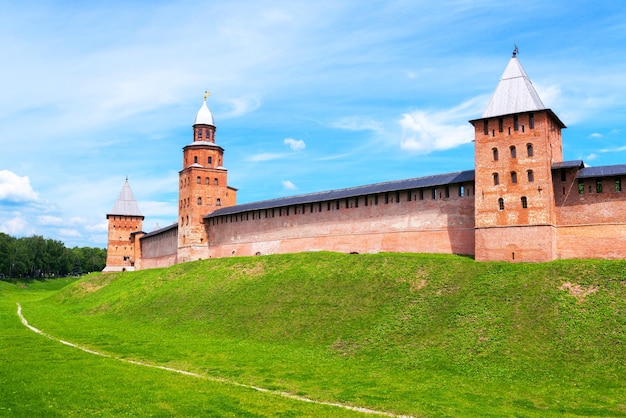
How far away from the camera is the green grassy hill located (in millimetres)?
15734

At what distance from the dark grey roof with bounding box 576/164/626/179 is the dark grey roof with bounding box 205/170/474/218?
525 cm

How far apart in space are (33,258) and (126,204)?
31184mm

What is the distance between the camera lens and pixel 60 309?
40562mm

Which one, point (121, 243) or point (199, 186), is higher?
point (199, 186)

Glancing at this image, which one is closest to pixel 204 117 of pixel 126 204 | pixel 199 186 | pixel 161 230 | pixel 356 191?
pixel 199 186

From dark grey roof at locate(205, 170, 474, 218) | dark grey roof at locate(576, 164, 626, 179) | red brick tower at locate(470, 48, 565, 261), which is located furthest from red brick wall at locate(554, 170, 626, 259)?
dark grey roof at locate(205, 170, 474, 218)

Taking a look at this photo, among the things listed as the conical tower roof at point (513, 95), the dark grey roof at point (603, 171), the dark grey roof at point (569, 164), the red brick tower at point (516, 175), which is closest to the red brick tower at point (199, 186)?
the red brick tower at point (516, 175)

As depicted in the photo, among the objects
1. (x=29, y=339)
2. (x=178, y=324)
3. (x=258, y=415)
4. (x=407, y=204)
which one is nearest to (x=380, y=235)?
(x=407, y=204)

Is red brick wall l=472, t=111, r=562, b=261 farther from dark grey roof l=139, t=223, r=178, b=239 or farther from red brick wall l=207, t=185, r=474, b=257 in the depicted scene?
dark grey roof l=139, t=223, r=178, b=239

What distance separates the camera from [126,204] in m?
68.4

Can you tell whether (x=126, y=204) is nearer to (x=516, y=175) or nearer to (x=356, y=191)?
(x=356, y=191)

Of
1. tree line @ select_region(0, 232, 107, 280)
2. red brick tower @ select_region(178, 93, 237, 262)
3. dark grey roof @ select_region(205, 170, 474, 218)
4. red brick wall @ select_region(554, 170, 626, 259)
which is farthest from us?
tree line @ select_region(0, 232, 107, 280)

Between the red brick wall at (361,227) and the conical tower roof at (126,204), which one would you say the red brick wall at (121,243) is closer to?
the conical tower roof at (126,204)

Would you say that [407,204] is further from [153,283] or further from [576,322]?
[153,283]
